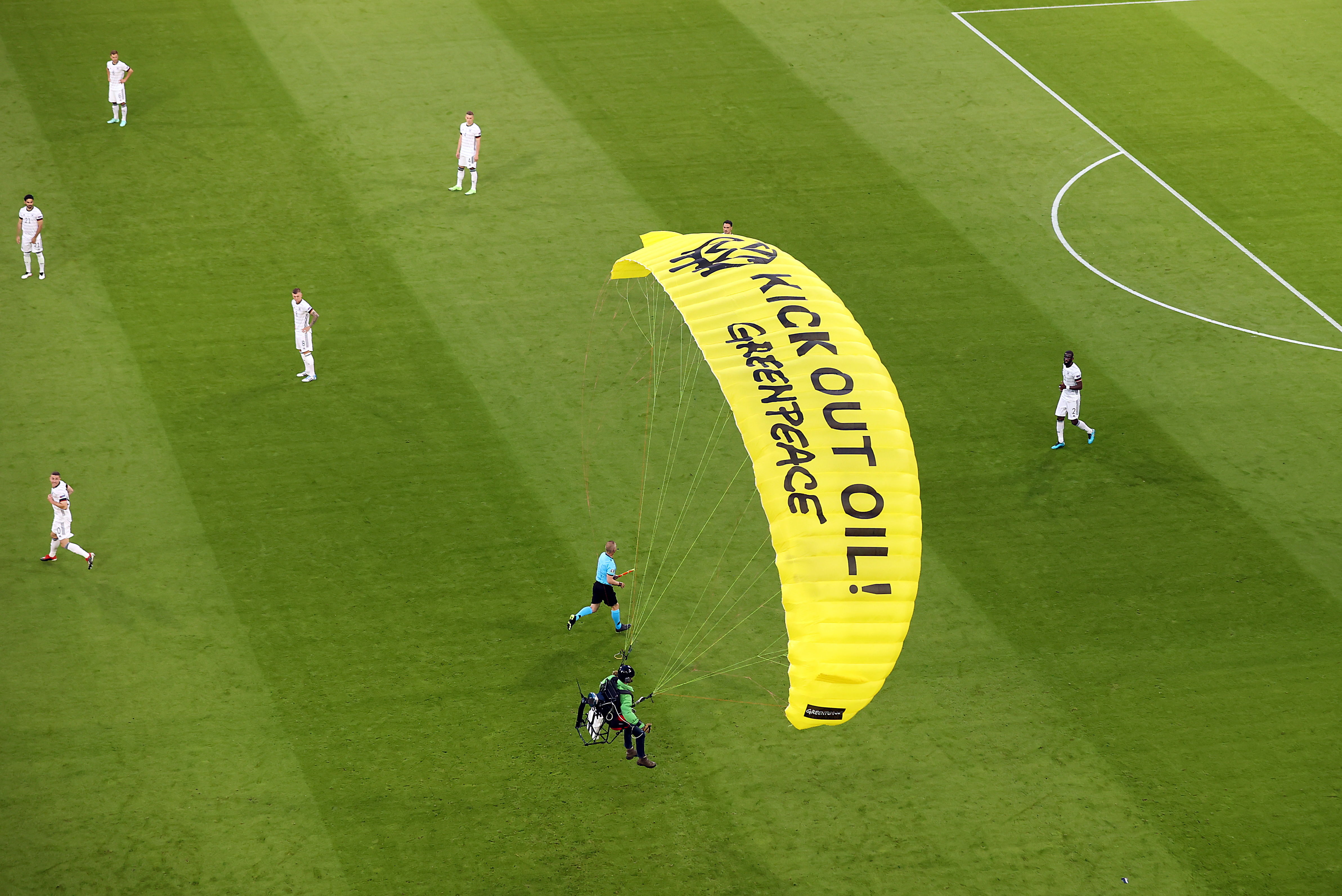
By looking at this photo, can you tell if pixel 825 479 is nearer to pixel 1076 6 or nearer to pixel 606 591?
pixel 606 591

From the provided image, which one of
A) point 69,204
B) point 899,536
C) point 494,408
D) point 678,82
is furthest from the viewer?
point 678,82

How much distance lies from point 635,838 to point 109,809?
23.2 ft

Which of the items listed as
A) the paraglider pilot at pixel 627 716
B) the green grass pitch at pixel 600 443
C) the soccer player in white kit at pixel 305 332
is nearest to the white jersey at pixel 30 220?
the green grass pitch at pixel 600 443

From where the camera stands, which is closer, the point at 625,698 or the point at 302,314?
the point at 625,698

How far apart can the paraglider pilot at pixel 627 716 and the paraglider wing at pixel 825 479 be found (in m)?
4.14

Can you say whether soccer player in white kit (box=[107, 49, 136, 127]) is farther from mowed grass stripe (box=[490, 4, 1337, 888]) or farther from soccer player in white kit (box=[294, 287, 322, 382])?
soccer player in white kit (box=[294, 287, 322, 382])

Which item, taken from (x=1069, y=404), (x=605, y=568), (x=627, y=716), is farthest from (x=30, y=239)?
(x=1069, y=404)

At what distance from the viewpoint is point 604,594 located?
24219 mm

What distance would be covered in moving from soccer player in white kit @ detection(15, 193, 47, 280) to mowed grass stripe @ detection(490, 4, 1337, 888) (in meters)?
13.3

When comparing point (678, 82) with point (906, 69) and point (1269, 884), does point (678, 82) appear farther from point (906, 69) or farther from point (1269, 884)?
point (1269, 884)

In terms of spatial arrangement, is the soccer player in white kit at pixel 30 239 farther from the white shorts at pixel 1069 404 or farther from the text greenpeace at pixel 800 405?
the white shorts at pixel 1069 404

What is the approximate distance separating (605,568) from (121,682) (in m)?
7.33

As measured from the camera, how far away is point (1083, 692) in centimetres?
2381

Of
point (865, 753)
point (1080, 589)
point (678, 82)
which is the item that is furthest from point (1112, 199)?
point (865, 753)
